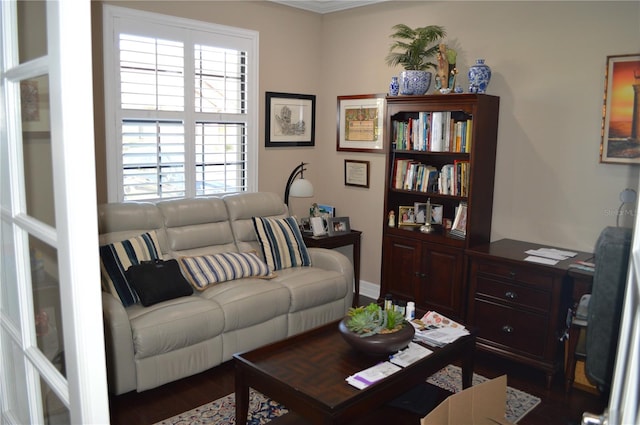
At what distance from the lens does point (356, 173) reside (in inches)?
207

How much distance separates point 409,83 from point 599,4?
1395 millimetres

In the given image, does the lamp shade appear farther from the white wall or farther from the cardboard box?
the cardboard box

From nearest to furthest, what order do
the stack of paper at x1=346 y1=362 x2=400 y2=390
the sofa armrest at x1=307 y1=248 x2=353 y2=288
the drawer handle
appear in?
the stack of paper at x1=346 y1=362 x2=400 y2=390 → the drawer handle → the sofa armrest at x1=307 y1=248 x2=353 y2=288

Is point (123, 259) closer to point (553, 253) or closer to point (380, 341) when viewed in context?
point (380, 341)

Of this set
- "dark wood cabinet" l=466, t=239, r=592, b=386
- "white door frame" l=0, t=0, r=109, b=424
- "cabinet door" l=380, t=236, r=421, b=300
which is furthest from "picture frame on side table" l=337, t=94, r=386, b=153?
"white door frame" l=0, t=0, r=109, b=424

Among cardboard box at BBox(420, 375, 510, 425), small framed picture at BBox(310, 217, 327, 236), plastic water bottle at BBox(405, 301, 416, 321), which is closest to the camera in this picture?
cardboard box at BBox(420, 375, 510, 425)

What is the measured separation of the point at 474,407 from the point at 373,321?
78cm

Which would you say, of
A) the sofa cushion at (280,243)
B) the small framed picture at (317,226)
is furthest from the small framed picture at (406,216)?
the sofa cushion at (280,243)

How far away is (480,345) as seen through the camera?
381cm

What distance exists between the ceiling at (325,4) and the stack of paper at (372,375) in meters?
3.57

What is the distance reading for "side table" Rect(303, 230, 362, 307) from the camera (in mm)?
4773

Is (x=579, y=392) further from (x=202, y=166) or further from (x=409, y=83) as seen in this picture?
(x=202, y=166)

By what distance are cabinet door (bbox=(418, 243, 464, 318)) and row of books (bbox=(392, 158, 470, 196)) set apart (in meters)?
0.46

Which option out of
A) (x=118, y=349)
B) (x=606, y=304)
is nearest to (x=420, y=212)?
(x=606, y=304)
